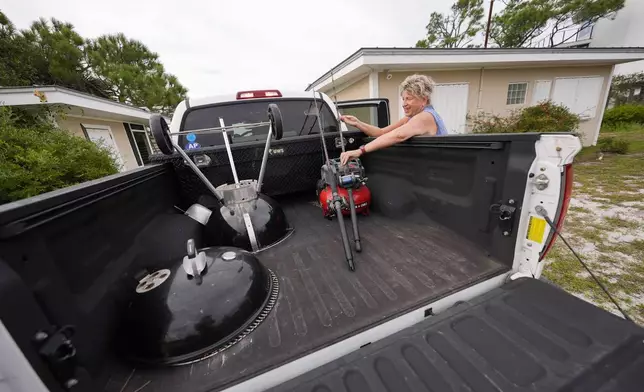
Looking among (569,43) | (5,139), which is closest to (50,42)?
(5,139)

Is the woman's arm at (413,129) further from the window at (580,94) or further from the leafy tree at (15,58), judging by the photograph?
the leafy tree at (15,58)

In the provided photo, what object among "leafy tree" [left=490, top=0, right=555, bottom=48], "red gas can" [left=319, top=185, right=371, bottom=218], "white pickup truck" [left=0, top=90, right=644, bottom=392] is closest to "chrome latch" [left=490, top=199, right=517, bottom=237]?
"white pickup truck" [left=0, top=90, right=644, bottom=392]

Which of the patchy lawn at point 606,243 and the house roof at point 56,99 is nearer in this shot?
the patchy lawn at point 606,243

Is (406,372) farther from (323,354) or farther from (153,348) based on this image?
(153,348)

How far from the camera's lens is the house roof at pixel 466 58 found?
24.5 feet

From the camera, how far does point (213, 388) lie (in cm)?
98

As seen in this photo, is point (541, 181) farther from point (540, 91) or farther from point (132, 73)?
point (132, 73)

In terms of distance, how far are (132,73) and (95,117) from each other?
25.9ft

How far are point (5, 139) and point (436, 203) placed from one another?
800cm

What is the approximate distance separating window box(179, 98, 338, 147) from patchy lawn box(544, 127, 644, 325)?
127 inches

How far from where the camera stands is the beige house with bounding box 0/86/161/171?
23.3ft

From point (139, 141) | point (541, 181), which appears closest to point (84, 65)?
point (139, 141)

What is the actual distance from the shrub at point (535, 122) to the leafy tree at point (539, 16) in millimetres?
15313

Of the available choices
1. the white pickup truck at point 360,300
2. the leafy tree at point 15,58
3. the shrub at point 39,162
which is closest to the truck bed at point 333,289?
the white pickup truck at point 360,300
